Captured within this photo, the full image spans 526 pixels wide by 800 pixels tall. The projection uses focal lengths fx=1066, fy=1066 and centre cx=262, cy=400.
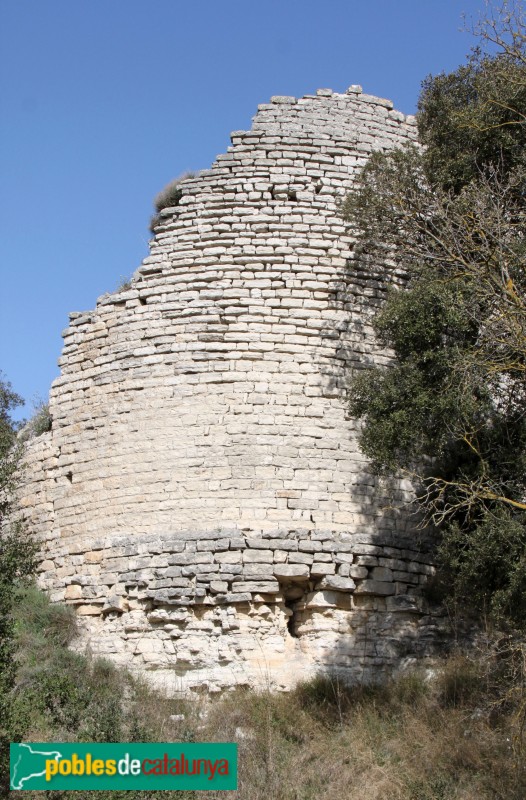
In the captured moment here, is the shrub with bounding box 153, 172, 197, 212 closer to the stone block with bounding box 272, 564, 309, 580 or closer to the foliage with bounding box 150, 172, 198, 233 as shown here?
the foliage with bounding box 150, 172, 198, 233

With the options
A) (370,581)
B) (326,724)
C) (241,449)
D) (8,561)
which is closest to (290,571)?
(370,581)

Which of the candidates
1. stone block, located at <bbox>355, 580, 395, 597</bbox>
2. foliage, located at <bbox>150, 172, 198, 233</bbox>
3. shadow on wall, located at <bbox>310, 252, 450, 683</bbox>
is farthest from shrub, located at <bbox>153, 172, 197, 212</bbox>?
stone block, located at <bbox>355, 580, 395, 597</bbox>

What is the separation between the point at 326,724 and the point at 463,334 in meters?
4.11

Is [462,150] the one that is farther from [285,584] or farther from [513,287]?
[285,584]

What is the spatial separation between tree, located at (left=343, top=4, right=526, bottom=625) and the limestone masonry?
21.4 inches

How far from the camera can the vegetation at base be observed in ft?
28.1

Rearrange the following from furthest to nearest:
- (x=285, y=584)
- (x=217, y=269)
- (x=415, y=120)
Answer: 1. (x=415, y=120)
2. (x=217, y=269)
3. (x=285, y=584)

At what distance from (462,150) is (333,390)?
10.6 ft

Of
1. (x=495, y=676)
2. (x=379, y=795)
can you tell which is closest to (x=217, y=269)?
(x=495, y=676)

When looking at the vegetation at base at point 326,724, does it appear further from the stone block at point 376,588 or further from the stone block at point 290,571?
the stone block at point 290,571

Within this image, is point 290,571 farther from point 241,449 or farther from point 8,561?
point 8,561

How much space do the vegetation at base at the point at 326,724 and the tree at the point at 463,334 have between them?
93 centimetres

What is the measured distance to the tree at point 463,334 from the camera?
10.1 meters

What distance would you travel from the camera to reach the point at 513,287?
33.9 ft
